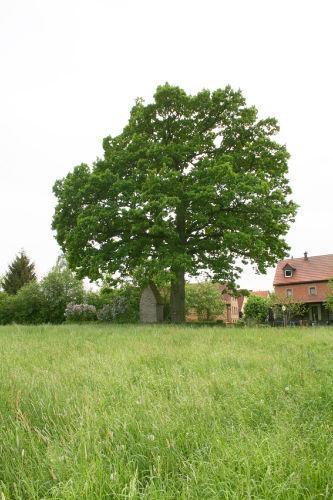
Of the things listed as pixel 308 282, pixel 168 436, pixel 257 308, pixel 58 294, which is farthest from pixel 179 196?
pixel 257 308

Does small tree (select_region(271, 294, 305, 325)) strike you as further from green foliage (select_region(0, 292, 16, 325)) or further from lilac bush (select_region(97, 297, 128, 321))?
green foliage (select_region(0, 292, 16, 325))

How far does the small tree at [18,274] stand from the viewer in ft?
190

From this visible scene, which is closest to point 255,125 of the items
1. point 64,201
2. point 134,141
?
point 134,141

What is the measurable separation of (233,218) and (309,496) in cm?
2013

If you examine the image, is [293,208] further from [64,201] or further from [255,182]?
[64,201]

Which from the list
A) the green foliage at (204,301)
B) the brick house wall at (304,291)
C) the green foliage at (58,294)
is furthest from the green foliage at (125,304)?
the brick house wall at (304,291)

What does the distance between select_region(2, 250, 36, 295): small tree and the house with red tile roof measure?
36262mm

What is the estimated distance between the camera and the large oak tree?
21516mm

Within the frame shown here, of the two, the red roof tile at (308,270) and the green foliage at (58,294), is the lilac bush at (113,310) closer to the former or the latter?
the green foliage at (58,294)

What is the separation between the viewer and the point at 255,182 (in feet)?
71.3

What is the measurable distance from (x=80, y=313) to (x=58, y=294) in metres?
5.90

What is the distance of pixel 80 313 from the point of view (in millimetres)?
38219

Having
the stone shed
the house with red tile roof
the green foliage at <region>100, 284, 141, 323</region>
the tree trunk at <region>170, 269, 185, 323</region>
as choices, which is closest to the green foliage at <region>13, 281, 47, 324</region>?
the green foliage at <region>100, 284, 141, 323</region>

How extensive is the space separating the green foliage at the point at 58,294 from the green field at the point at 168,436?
3696 cm
